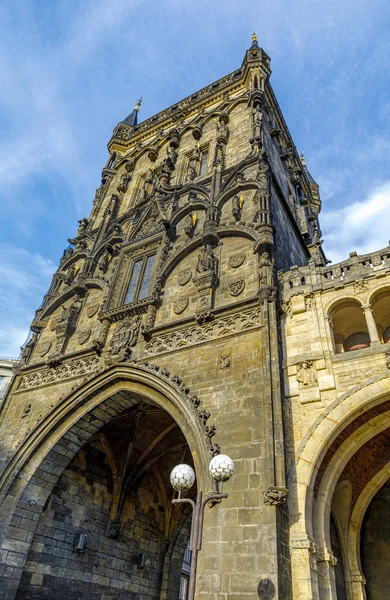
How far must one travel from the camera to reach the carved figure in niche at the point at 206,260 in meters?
13.5

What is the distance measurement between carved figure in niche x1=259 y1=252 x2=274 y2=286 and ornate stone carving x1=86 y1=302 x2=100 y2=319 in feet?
23.7

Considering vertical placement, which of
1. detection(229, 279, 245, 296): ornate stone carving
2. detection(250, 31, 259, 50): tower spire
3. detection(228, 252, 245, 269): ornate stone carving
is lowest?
detection(229, 279, 245, 296): ornate stone carving

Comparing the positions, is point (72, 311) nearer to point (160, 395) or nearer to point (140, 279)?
point (140, 279)

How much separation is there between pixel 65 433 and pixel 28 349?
17.6ft

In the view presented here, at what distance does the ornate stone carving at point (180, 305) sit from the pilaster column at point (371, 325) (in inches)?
209

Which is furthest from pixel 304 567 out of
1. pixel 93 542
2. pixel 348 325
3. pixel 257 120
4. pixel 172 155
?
pixel 172 155

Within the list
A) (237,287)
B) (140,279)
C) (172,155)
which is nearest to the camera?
(237,287)

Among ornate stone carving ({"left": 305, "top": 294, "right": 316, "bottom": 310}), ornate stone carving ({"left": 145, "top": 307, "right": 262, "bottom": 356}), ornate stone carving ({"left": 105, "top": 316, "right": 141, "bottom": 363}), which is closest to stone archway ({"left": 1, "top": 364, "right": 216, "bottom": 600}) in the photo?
ornate stone carving ({"left": 105, "top": 316, "right": 141, "bottom": 363})

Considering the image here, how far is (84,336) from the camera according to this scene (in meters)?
15.4

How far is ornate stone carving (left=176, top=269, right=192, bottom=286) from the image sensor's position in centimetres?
1408

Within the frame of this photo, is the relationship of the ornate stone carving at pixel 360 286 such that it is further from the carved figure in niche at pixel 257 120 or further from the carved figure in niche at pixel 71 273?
the carved figure in niche at pixel 71 273

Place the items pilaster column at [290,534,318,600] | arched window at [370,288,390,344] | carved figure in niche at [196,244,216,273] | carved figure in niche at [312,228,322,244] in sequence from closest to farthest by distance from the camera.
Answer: pilaster column at [290,534,318,600], arched window at [370,288,390,344], carved figure in niche at [196,244,216,273], carved figure in niche at [312,228,322,244]

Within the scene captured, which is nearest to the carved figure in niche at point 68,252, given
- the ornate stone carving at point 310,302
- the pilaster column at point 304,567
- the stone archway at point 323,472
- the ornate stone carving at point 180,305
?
the ornate stone carving at point 180,305

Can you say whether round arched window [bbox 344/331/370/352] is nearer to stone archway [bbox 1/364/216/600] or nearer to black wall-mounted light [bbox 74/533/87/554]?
stone archway [bbox 1/364/216/600]
